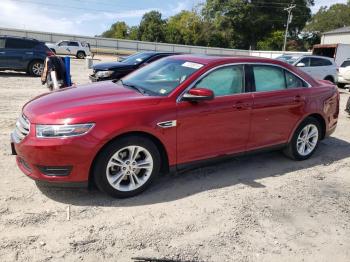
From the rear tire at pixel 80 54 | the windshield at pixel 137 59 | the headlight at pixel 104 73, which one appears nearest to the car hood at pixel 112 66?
the headlight at pixel 104 73

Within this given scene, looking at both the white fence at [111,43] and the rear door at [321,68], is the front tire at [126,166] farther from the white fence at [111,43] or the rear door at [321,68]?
the white fence at [111,43]

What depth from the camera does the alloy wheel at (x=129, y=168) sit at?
386 cm

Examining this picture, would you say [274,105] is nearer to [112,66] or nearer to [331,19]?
[112,66]

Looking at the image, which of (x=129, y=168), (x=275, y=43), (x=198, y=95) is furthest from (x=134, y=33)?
(x=129, y=168)

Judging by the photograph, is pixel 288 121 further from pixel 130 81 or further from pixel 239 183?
pixel 130 81

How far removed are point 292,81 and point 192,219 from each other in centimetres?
281

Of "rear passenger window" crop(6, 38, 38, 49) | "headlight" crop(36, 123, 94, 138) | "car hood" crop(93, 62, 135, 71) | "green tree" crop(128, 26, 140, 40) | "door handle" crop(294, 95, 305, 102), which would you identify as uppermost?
"green tree" crop(128, 26, 140, 40)

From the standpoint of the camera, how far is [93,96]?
13.5 feet

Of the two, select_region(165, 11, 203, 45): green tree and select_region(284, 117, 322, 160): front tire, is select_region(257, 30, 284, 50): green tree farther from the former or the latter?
select_region(284, 117, 322, 160): front tire

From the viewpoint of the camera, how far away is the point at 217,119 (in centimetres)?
439

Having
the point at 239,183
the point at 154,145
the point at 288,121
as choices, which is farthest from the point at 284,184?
the point at 154,145

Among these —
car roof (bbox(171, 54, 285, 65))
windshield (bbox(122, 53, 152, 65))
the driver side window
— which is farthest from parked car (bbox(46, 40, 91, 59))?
the driver side window

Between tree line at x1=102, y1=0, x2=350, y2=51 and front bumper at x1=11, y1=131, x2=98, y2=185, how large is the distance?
6473 centimetres

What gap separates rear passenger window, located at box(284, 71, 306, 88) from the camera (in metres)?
5.26
